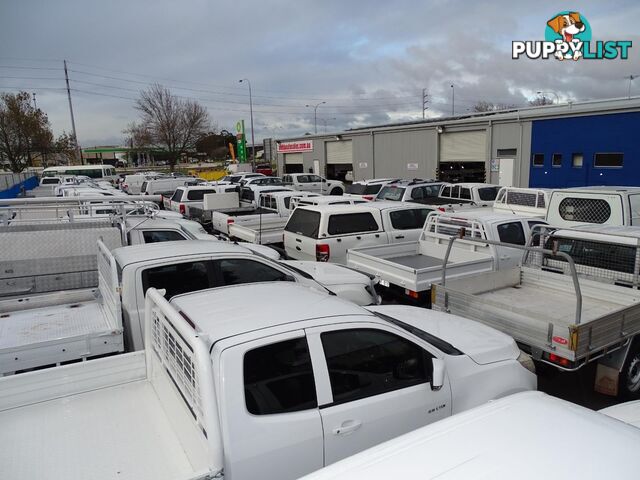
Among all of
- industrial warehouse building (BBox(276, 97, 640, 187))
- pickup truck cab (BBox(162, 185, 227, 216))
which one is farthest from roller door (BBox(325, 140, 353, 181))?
pickup truck cab (BBox(162, 185, 227, 216))

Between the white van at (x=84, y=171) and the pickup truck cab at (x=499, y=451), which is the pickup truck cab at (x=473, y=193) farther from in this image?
the white van at (x=84, y=171)

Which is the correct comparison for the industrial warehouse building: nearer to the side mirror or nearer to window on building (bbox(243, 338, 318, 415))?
the side mirror

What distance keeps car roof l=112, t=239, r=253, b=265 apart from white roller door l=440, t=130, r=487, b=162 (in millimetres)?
22973

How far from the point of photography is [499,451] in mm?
2014

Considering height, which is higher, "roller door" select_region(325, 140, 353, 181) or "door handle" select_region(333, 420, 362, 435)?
"roller door" select_region(325, 140, 353, 181)

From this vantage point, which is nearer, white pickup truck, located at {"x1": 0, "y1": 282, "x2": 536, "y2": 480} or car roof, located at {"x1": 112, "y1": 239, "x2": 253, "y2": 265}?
white pickup truck, located at {"x1": 0, "y1": 282, "x2": 536, "y2": 480}

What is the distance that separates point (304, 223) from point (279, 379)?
703cm

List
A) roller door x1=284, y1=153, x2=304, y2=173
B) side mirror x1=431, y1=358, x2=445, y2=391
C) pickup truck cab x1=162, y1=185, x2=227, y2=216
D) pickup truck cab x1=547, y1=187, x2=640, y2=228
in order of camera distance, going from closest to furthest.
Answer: side mirror x1=431, y1=358, x2=445, y2=391 < pickup truck cab x1=547, y1=187, x2=640, y2=228 < pickup truck cab x1=162, y1=185, x2=227, y2=216 < roller door x1=284, y1=153, x2=304, y2=173

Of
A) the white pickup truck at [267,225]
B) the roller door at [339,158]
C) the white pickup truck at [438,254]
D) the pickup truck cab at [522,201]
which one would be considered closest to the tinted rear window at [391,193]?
the pickup truck cab at [522,201]

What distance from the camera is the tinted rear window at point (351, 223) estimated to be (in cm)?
925

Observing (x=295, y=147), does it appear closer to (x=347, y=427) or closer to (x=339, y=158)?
(x=339, y=158)

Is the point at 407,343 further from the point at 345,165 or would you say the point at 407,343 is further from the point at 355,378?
the point at 345,165

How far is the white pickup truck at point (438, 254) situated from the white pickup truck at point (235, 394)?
3197mm

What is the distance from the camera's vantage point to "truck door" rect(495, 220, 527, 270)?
7871 mm
